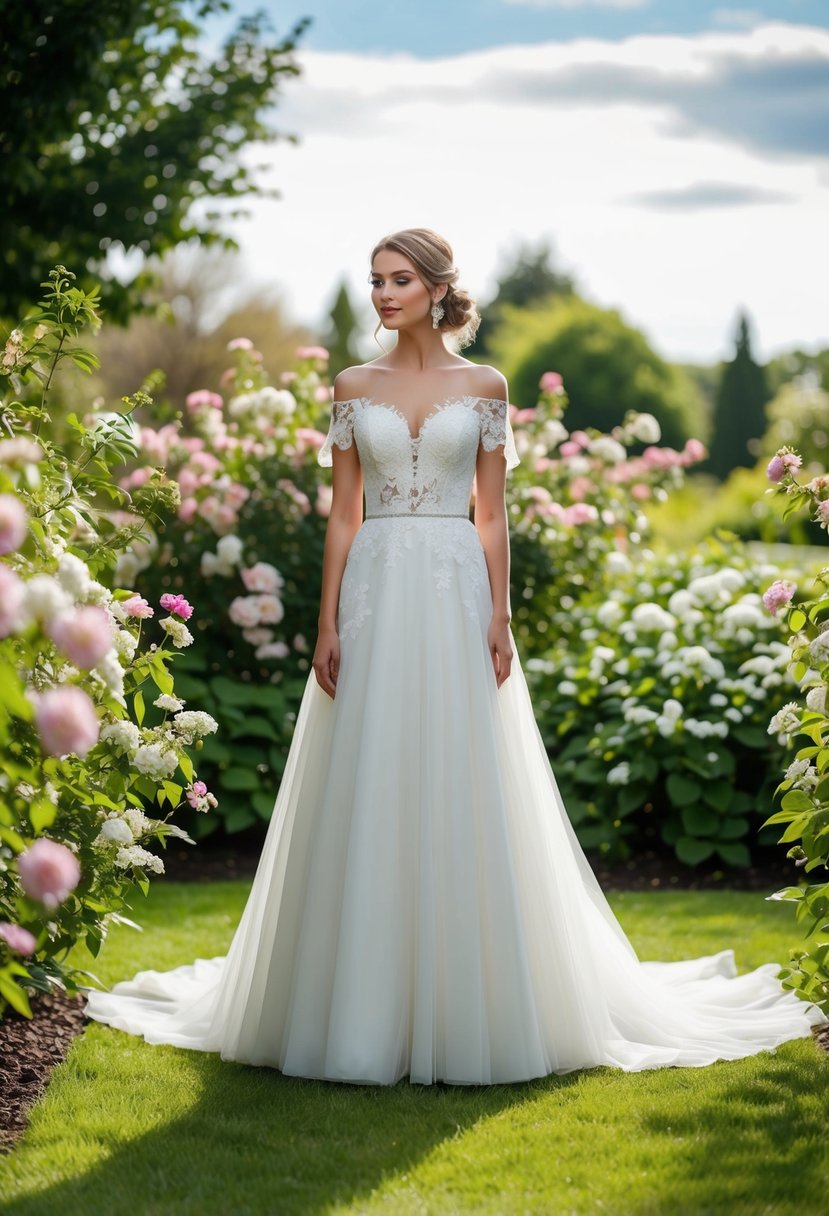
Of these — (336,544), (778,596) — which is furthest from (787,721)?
(336,544)

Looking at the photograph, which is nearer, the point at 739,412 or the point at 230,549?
the point at 230,549

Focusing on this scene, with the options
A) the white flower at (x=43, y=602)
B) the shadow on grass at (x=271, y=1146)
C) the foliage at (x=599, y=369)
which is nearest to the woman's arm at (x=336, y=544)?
the shadow on grass at (x=271, y=1146)

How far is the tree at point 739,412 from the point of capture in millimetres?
43438

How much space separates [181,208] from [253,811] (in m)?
4.48

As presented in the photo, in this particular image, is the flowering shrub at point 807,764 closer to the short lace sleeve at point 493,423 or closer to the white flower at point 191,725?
the short lace sleeve at point 493,423

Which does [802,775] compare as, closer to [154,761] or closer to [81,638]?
[154,761]

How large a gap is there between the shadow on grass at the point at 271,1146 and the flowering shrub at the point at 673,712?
315 cm

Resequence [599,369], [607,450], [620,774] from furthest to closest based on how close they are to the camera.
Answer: [599,369] < [607,450] < [620,774]

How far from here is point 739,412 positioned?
1719 inches

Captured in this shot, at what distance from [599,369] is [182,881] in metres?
37.1

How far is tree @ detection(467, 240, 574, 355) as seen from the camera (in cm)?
5625

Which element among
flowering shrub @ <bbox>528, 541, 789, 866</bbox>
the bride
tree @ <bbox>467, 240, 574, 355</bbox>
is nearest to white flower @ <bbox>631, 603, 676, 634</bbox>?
flowering shrub @ <bbox>528, 541, 789, 866</bbox>

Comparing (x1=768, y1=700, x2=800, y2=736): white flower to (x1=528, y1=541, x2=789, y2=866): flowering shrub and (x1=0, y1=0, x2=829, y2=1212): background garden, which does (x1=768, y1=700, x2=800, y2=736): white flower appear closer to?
(x1=0, y1=0, x2=829, y2=1212): background garden

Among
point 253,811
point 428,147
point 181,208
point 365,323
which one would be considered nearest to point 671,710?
point 253,811
